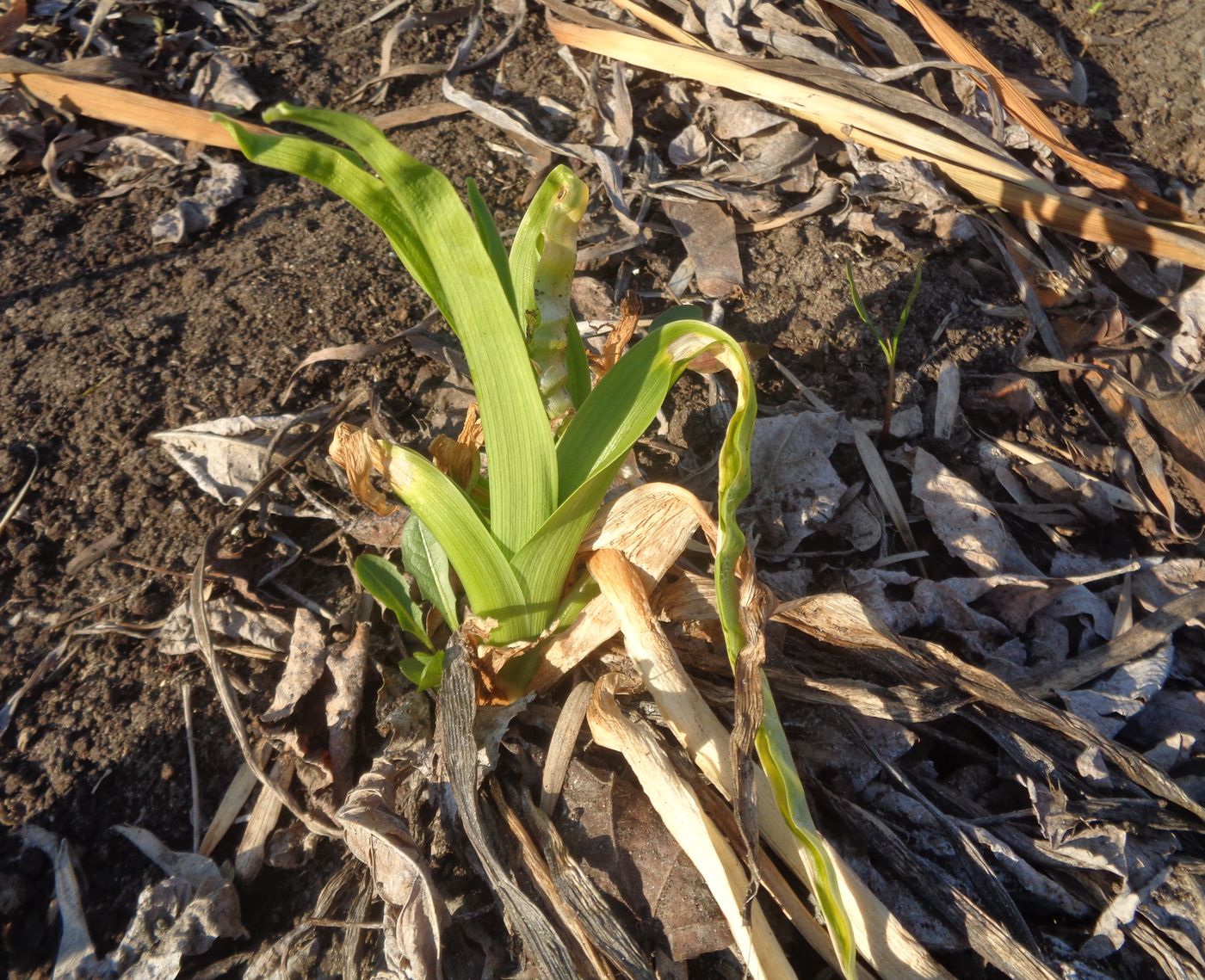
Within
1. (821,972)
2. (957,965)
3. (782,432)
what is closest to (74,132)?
(782,432)

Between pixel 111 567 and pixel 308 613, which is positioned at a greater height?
pixel 308 613

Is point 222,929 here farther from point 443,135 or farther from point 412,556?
point 443,135

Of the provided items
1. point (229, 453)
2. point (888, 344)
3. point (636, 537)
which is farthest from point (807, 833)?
point (229, 453)

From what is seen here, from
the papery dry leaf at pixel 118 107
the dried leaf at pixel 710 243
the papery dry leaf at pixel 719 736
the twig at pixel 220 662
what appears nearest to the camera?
the papery dry leaf at pixel 719 736

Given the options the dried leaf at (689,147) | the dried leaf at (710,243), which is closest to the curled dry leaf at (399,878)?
the dried leaf at (710,243)

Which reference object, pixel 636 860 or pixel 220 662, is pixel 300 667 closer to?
pixel 220 662

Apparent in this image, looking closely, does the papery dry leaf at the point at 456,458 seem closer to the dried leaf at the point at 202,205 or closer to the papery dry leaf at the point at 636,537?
the papery dry leaf at the point at 636,537
